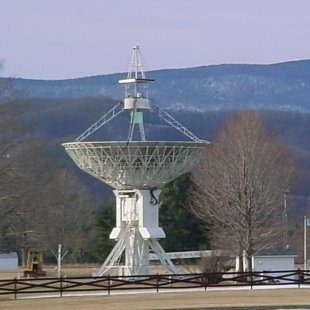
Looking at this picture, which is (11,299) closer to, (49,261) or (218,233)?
(218,233)

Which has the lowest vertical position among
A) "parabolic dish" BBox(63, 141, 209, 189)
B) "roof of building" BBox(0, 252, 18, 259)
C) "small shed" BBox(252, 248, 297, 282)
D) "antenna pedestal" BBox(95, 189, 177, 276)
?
"roof of building" BBox(0, 252, 18, 259)

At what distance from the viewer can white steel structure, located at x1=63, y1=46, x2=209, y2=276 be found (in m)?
57.0

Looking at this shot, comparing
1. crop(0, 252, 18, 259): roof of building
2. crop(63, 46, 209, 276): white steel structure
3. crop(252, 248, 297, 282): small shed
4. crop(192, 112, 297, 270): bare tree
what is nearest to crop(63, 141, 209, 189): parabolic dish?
crop(63, 46, 209, 276): white steel structure

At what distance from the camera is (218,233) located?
235 feet

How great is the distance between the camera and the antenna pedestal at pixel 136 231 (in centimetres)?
5925

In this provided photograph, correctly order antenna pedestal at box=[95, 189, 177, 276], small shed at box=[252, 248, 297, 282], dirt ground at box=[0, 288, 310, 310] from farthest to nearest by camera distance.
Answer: small shed at box=[252, 248, 297, 282], antenna pedestal at box=[95, 189, 177, 276], dirt ground at box=[0, 288, 310, 310]

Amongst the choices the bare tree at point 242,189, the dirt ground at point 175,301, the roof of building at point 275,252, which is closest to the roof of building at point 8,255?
the bare tree at point 242,189

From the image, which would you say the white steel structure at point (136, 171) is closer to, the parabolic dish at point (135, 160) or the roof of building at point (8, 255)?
the parabolic dish at point (135, 160)

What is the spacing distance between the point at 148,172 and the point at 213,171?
18.7 m

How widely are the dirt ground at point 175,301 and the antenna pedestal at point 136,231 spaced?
36.3 feet

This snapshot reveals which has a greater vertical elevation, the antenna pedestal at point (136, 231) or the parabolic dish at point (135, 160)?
the parabolic dish at point (135, 160)

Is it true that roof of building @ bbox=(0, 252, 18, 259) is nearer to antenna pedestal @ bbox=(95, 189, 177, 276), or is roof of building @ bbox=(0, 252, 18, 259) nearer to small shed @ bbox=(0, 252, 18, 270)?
small shed @ bbox=(0, 252, 18, 270)

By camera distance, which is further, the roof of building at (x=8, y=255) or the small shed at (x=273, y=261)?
the roof of building at (x=8, y=255)

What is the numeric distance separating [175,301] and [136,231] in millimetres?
16958
